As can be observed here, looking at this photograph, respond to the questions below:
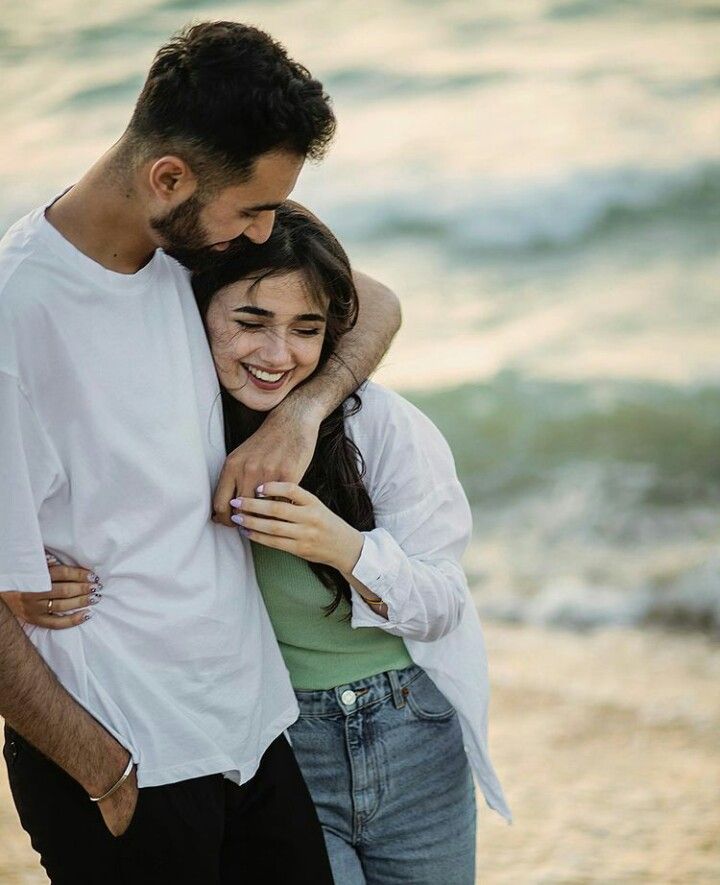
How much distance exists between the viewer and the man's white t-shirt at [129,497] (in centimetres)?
183

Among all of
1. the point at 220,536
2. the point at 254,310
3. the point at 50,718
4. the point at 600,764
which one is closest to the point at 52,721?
the point at 50,718

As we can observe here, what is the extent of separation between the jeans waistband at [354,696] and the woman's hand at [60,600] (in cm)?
52

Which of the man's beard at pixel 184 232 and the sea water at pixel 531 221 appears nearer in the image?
the man's beard at pixel 184 232

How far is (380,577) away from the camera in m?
2.11

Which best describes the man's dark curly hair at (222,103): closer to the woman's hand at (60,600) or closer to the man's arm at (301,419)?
the man's arm at (301,419)

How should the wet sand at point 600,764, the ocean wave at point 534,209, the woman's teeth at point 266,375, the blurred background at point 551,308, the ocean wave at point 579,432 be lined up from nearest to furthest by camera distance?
the woman's teeth at point 266,375, the wet sand at point 600,764, the blurred background at point 551,308, the ocean wave at point 579,432, the ocean wave at point 534,209

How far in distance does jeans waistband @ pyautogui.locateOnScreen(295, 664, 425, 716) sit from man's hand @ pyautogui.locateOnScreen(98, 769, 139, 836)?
0.40m

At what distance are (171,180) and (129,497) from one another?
0.51 meters

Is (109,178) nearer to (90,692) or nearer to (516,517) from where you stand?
(90,692)

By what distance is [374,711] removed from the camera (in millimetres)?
2264

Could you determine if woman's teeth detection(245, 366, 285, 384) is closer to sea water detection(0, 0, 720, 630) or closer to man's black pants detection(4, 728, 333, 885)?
man's black pants detection(4, 728, 333, 885)

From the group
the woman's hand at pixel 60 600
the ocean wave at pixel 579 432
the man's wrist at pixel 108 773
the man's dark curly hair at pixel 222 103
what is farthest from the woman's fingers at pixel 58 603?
the ocean wave at pixel 579 432

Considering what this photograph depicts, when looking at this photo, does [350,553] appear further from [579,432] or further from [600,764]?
[579,432]

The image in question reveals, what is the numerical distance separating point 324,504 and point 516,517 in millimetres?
5290
